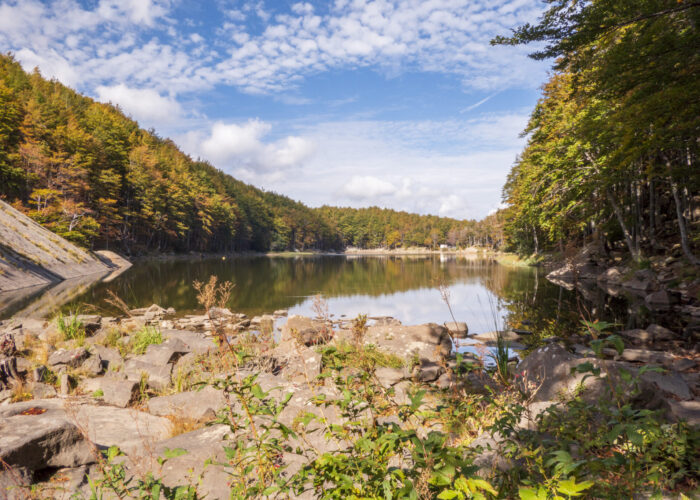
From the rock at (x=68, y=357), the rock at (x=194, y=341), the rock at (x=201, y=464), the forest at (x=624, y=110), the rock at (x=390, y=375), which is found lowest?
the rock at (x=390, y=375)

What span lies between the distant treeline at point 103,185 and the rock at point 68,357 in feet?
109

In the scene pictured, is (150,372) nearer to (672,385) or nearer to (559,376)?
(559,376)

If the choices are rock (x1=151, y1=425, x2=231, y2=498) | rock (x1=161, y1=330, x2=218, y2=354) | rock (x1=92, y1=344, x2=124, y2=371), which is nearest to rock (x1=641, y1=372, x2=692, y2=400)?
rock (x1=151, y1=425, x2=231, y2=498)

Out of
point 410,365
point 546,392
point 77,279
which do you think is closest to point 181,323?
point 410,365

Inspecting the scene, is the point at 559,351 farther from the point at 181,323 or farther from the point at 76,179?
the point at 76,179

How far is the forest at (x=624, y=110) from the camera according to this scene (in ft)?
28.1

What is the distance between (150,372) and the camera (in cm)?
748

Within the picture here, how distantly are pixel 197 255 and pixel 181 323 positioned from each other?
6195 centimetres

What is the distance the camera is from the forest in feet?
28.1

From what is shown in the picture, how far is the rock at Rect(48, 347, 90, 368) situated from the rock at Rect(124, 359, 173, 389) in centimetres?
95

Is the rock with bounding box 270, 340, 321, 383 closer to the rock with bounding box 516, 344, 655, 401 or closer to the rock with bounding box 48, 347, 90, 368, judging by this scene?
the rock with bounding box 516, 344, 655, 401

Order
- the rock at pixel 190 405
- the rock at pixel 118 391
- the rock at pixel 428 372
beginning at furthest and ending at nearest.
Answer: the rock at pixel 428 372 < the rock at pixel 118 391 < the rock at pixel 190 405

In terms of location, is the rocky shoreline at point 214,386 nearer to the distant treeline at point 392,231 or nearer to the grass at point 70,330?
the grass at point 70,330

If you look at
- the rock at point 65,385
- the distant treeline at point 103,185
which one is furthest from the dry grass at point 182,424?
the distant treeline at point 103,185
